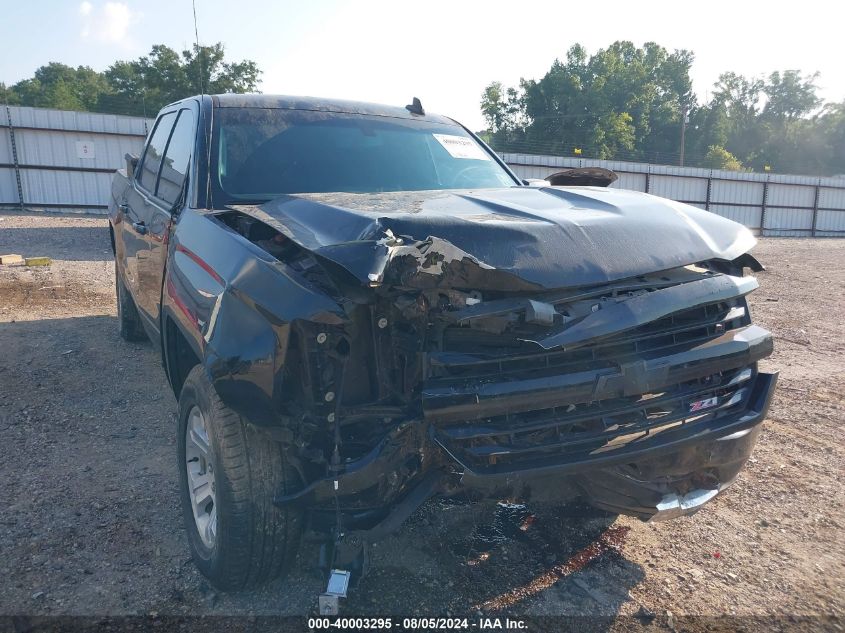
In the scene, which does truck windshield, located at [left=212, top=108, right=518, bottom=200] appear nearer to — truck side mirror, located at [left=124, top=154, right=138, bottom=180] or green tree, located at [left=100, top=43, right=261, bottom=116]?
truck side mirror, located at [left=124, top=154, right=138, bottom=180]

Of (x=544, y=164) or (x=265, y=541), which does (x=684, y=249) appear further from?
(x=544, y=164)

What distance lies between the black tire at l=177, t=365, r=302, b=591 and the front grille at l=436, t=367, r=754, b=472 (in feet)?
2.14

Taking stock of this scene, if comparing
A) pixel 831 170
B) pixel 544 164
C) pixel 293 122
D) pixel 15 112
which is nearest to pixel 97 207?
pixel 15 112

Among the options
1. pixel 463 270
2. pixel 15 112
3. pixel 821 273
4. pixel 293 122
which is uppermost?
pixel 15 112

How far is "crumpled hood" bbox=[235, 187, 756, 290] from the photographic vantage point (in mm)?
2141

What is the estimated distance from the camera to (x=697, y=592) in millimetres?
2721

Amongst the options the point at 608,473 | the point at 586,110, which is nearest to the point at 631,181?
the point at 608,473

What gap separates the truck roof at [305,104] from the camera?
149 inches

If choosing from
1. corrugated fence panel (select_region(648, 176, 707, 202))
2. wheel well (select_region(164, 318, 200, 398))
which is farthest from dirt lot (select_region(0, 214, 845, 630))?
corrugated fence panel (select_region(648, 176, 707, 202))

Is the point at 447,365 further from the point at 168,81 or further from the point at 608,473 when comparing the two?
the point at 168,81

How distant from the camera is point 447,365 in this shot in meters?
2.15

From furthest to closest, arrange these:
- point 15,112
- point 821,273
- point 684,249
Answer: point 15,112 → point 821,273 → point 684,249

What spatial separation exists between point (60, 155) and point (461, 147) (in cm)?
1819

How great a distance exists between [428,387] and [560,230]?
2.70 ft
